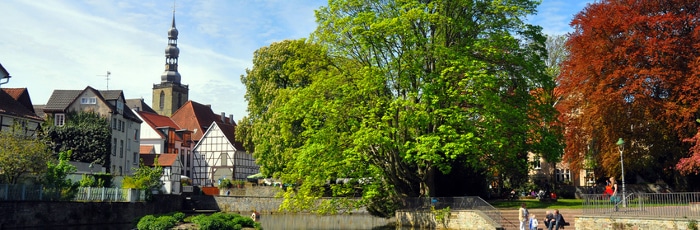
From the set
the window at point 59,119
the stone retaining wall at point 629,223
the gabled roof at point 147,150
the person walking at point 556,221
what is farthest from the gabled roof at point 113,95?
the stone retaining wall at point 629,223

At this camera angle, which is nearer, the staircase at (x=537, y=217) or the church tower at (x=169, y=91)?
the staircase at (x=537, y=217)

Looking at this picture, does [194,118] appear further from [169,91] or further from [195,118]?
[169,91]

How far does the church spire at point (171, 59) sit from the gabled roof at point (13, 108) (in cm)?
7032

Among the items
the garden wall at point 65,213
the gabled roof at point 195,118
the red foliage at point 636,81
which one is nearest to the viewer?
the red foliage at point 636,81

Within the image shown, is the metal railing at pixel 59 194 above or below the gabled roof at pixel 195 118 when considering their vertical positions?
below

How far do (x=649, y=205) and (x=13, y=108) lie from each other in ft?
151

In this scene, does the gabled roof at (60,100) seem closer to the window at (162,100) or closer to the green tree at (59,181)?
the green tree at (59,181)

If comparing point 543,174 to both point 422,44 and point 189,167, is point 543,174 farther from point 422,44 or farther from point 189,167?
point 189,167

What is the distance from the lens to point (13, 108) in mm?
51031

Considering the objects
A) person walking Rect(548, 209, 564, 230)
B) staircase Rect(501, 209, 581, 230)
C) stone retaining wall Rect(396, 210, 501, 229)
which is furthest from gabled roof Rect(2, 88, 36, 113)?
person walking Rect(548, 209, 564, 230)

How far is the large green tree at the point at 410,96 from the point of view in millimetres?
31484

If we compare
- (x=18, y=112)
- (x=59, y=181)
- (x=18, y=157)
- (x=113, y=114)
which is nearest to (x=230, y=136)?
(x=113, y=114)

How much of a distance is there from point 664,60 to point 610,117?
4.40 m

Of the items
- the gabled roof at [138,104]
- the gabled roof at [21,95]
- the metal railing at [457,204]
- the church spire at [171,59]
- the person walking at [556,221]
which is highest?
the church spire at [171,59]
